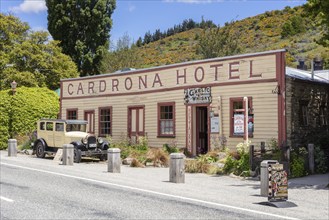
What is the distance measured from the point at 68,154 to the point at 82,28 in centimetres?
3235

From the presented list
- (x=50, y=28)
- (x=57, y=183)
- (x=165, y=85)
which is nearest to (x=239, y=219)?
(x=57, y=183)

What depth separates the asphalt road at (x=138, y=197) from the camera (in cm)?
884

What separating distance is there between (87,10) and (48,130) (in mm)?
28756

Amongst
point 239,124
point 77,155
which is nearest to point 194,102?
point 239,124

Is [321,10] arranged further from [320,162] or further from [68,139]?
[68,139]

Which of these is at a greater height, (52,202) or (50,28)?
(50,28)

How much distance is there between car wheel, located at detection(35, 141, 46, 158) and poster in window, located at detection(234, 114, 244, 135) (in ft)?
31.8

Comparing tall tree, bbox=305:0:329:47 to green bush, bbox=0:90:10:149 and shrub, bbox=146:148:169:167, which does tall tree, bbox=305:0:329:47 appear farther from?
green bush, bbox=0:90:10:149

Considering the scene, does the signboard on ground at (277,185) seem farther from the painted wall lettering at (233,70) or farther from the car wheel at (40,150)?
the car wheel at (40,150)

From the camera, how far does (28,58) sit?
127 feet

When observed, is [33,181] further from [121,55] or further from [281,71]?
[121,55]

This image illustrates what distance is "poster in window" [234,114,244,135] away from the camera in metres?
19.0

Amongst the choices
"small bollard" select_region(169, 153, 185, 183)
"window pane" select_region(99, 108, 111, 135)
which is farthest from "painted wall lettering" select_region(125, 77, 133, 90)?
"small bollard" select_region(169, 153, 185, 183)

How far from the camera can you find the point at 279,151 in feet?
54.2
